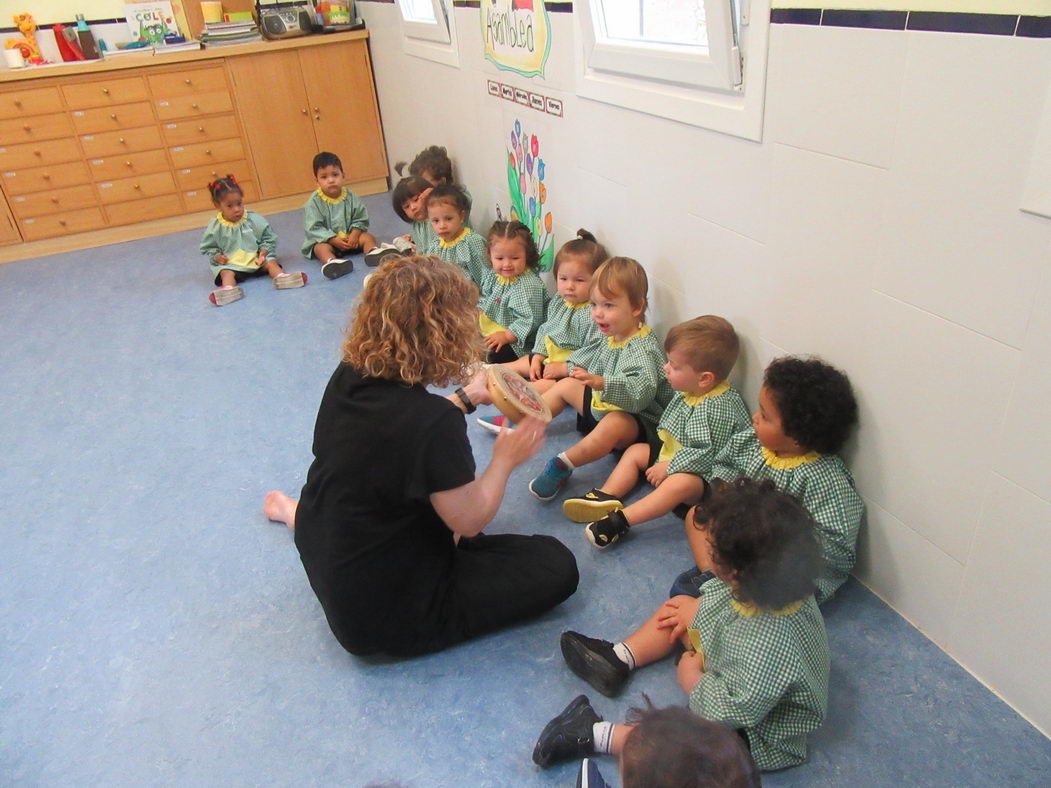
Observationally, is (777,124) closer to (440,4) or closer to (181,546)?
(181,546)

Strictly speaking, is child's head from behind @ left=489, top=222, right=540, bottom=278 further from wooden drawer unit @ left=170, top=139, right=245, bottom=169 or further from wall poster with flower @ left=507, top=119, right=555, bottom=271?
wooden drawer unit @ left=170, top=139, right=245, bottom=169

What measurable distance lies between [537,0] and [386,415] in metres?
1.85

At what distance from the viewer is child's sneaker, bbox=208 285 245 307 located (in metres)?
3.80

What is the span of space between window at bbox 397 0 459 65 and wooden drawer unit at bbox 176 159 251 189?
1495 millimetres

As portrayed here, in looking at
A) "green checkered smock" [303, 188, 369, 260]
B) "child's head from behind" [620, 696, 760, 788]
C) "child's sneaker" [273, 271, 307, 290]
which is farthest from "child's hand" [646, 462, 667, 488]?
"green checkered smock" [303, 188, 369, 260]

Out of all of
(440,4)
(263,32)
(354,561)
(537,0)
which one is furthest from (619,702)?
(263,32)

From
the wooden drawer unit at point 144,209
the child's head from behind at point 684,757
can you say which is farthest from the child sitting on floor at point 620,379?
the wooden drawer unit at point 144,209

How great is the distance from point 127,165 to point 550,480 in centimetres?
403

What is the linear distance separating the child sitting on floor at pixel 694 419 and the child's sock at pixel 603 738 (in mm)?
586

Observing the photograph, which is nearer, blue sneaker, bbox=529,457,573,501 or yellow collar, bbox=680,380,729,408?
yellow collar, bbox=680,380,729,408

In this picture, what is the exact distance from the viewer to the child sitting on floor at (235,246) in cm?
398

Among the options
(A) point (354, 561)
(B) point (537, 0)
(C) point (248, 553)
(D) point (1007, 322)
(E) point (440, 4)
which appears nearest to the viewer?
(D) point (1007, 322)

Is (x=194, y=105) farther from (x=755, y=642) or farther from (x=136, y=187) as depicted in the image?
(x=755, y=642)

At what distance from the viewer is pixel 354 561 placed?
64.1 inches
